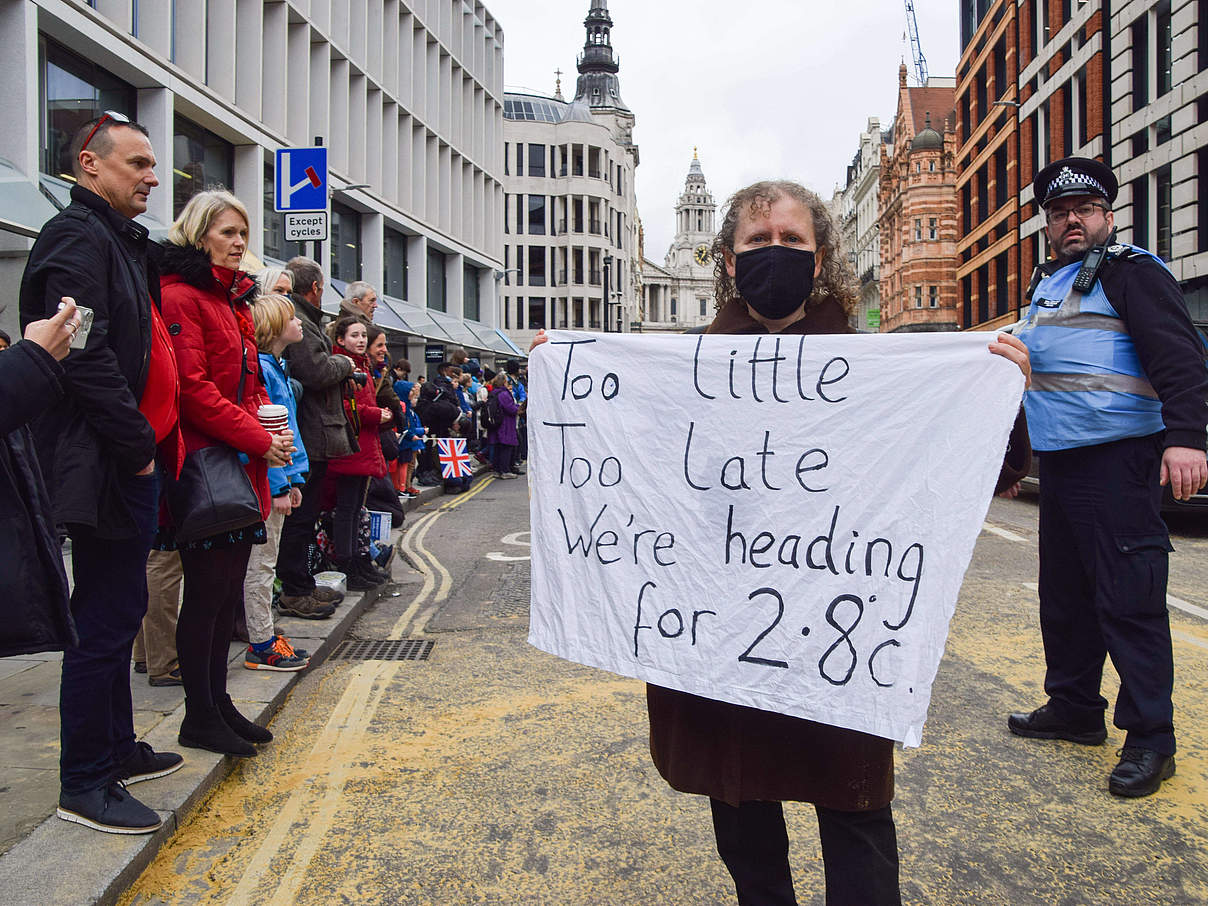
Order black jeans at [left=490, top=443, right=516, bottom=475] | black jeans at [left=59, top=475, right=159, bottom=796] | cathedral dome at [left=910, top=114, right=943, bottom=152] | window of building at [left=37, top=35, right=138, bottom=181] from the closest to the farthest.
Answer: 1. black jeans at [left=59, top=475, right=159, bottom=796]
2. window of building at [left=37, top=35, right=138, bottom=181]
3. black jeans at [left=490, top=443, right=516, bottom=475]
4. cathedral dome at [left=910, top=114, right=943, bottom=152]

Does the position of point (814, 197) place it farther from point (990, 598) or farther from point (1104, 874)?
point (990, 598)

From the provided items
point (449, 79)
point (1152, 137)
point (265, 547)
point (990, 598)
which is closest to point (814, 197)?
point (265, 547)

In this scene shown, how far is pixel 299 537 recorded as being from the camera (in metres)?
5.91

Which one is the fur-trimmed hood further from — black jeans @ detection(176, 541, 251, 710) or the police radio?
the police radio

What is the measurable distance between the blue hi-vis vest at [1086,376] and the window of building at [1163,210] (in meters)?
25.0

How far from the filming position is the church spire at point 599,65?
11375 cm

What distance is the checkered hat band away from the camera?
369cm

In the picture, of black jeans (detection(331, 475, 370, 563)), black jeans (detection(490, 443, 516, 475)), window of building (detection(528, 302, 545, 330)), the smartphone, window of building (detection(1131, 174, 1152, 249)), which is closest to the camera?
the smartphone

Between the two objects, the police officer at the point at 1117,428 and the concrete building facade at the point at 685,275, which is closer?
the police officer at the point at 1117,428

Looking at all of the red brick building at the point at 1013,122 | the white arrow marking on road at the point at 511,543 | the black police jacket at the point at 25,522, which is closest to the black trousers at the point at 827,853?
the black police jacket at the point at 25,522

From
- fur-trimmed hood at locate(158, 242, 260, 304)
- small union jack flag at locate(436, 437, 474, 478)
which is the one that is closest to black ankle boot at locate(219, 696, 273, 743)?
fur-trimmed hood at locate(158, 242, 260, 304)

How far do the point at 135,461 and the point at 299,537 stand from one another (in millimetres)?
2958

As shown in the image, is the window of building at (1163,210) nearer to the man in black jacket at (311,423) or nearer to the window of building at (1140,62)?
the window of building at (1140,62)

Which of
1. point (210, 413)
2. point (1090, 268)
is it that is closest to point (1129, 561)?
point (1090, 268)
